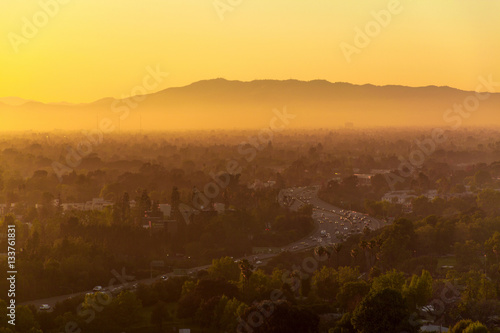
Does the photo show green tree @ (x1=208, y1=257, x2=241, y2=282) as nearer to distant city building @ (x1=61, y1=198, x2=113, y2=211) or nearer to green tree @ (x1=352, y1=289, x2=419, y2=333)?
green tree @ (x1=352, y1=289, x2=419, y2=333)

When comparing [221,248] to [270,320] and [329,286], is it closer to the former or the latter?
[329,286]

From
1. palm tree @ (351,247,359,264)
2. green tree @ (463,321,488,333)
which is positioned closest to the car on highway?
palm tree @ (351,247,359,264)

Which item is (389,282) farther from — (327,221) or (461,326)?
(327,221)

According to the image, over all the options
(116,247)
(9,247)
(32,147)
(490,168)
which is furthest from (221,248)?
(32,147)

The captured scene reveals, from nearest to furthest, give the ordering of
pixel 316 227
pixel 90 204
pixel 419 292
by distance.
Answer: pixel 419 292, pixel 316 227, pixel 90 204

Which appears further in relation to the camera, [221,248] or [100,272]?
[221,248]

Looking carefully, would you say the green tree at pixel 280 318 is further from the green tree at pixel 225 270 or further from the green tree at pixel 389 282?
the green tree at pixel 225 270

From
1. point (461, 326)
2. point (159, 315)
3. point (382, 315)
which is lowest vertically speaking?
point (159, 315)

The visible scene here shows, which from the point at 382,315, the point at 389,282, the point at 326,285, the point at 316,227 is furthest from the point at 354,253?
the point at 316,227
